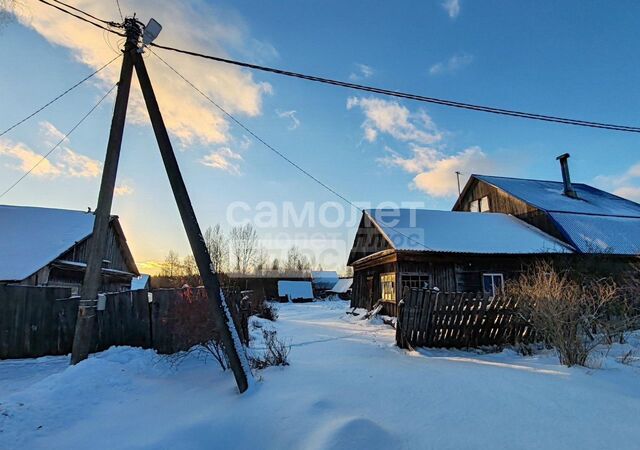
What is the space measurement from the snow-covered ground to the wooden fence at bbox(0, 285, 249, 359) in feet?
3.06

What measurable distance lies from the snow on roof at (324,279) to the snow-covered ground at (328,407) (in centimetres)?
5530

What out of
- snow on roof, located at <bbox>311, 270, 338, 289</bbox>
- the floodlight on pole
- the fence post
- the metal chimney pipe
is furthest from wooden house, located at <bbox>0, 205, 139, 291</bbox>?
snow on roof, located at <bbox>311, 270, 338, 289</bbox>

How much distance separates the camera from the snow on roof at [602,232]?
Answer: 1658 centimetres

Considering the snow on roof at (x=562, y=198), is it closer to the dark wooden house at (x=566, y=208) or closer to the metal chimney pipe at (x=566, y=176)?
the dark wooden house at (x=566, y=208)

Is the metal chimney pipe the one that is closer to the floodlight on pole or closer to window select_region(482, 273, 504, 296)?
window select_region(482, 273, 504, 296)

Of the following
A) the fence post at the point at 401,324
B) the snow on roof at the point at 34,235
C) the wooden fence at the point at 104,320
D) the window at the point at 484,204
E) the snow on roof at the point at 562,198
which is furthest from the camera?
the window at the point at 484,204

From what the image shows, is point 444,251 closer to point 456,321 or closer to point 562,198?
point 456,321

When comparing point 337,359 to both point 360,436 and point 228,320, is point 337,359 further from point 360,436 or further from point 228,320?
point 360,436

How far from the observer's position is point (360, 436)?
3.30m

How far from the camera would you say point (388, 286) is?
16.7 meters

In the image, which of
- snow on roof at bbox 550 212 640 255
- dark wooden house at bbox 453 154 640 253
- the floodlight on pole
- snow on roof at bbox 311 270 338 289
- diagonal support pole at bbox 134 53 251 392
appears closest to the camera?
diagonal support pole at bbox 134 53 251 392

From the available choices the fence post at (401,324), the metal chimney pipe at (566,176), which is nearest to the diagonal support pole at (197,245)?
the fence post at (401,324)

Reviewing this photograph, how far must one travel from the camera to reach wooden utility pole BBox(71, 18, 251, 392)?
200 inches

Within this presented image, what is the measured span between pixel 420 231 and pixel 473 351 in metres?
9.23
